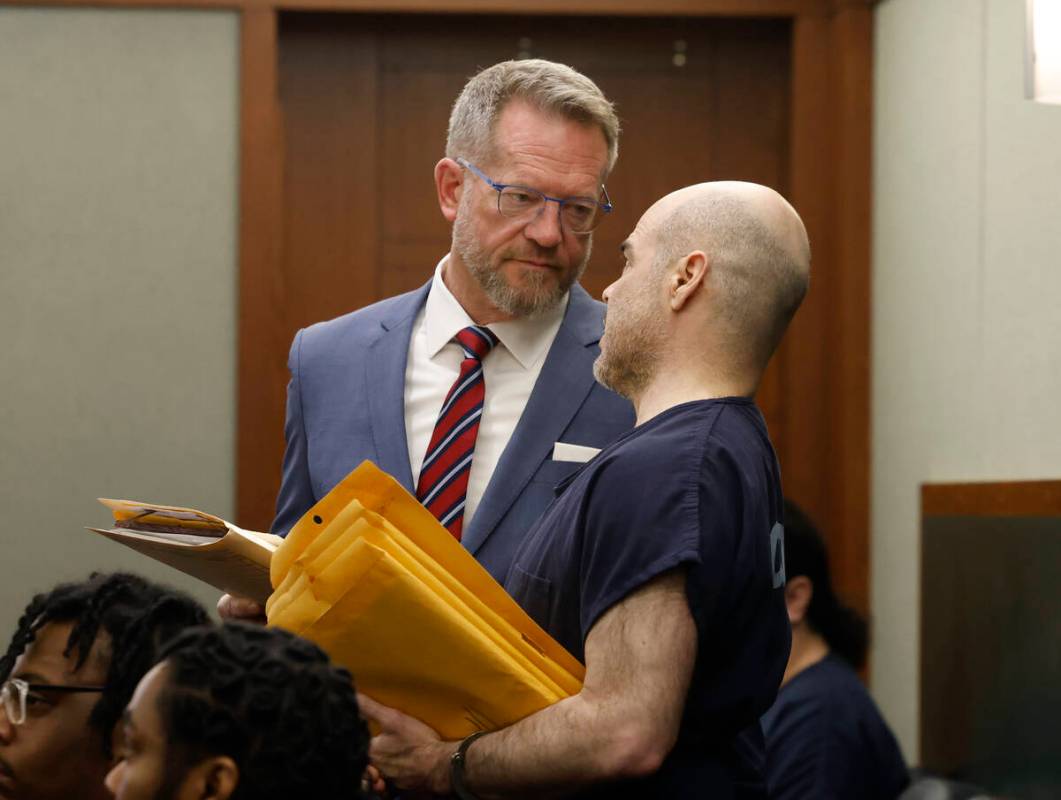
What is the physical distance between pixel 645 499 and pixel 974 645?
Answer: 206cm

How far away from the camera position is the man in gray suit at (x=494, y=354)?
2.26 meters

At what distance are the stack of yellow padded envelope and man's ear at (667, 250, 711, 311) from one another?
0.40 meters

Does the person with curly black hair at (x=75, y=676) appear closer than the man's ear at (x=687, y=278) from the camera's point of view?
No

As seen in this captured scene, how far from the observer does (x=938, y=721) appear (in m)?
3.66

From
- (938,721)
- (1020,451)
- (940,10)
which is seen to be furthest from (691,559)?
(940,10)

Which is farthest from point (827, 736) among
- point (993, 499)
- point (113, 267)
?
point (113, 267)

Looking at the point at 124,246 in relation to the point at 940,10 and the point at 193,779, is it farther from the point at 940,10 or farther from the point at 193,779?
the point at 193,779

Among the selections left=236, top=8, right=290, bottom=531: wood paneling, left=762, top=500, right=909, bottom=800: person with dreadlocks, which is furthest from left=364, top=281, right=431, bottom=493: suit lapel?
left=236, top=8, right=290, bottom=531: wood paneling

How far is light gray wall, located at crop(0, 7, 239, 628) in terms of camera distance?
13.4ft

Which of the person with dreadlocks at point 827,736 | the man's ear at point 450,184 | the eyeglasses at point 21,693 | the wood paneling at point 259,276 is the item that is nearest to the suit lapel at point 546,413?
the man's ear at point 450,184

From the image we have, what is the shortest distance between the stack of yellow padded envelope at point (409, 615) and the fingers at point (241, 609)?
13.5 inches

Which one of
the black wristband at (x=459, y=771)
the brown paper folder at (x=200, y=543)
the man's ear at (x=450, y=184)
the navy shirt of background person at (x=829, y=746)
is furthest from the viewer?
the navy shirt of background person at (x=829, y=746)

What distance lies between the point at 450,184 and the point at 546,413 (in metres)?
0.47

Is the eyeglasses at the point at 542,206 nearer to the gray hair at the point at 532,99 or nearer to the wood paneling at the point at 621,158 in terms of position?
the gray hair at the point at 532,99
